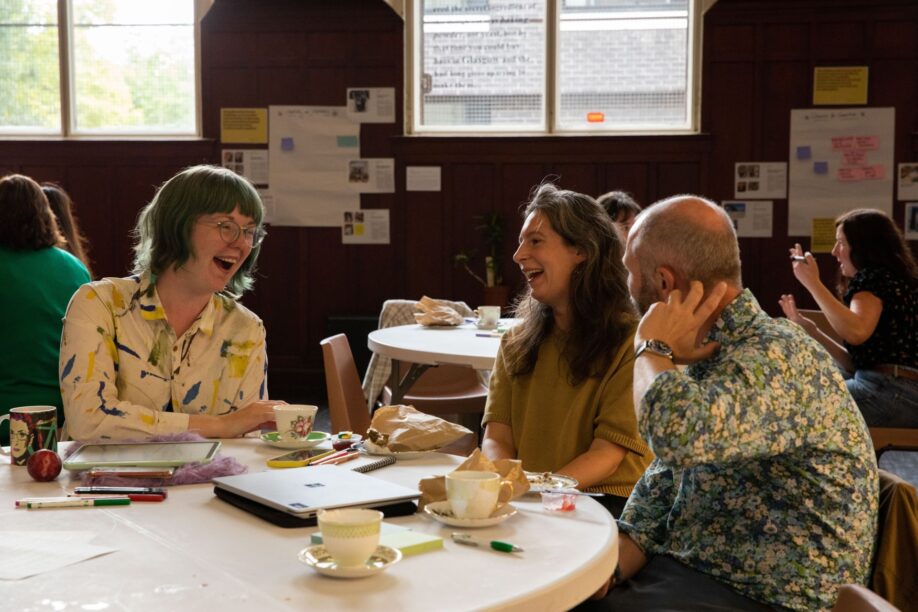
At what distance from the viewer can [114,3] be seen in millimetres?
7309

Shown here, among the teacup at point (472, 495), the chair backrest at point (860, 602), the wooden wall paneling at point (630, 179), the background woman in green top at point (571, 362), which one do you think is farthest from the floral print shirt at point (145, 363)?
the wooden wall paneling at point (630, 179)

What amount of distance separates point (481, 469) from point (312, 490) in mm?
294

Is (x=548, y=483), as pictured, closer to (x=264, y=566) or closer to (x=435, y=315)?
(x=264, y=566)

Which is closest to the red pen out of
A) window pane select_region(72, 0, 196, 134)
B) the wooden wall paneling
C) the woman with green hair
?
the woman with green hair

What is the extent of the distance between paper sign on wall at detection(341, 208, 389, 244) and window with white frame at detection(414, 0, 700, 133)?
27.6 inches

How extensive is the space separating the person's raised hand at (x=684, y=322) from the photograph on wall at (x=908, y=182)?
5554 mm

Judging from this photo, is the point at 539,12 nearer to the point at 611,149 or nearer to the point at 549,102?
the point at 549,102

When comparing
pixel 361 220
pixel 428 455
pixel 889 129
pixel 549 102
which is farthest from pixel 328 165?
pixel 428 455

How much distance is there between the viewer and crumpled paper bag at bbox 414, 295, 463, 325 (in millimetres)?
4414

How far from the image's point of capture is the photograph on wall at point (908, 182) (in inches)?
261

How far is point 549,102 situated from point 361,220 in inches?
64.5

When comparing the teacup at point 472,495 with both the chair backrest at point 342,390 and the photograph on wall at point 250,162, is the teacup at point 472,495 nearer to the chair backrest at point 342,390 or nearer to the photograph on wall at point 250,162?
the chair backrest at point 342,390

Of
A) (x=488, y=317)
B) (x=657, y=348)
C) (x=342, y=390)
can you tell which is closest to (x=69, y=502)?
(x=657, y=348)

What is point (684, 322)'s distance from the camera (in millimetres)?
1781
